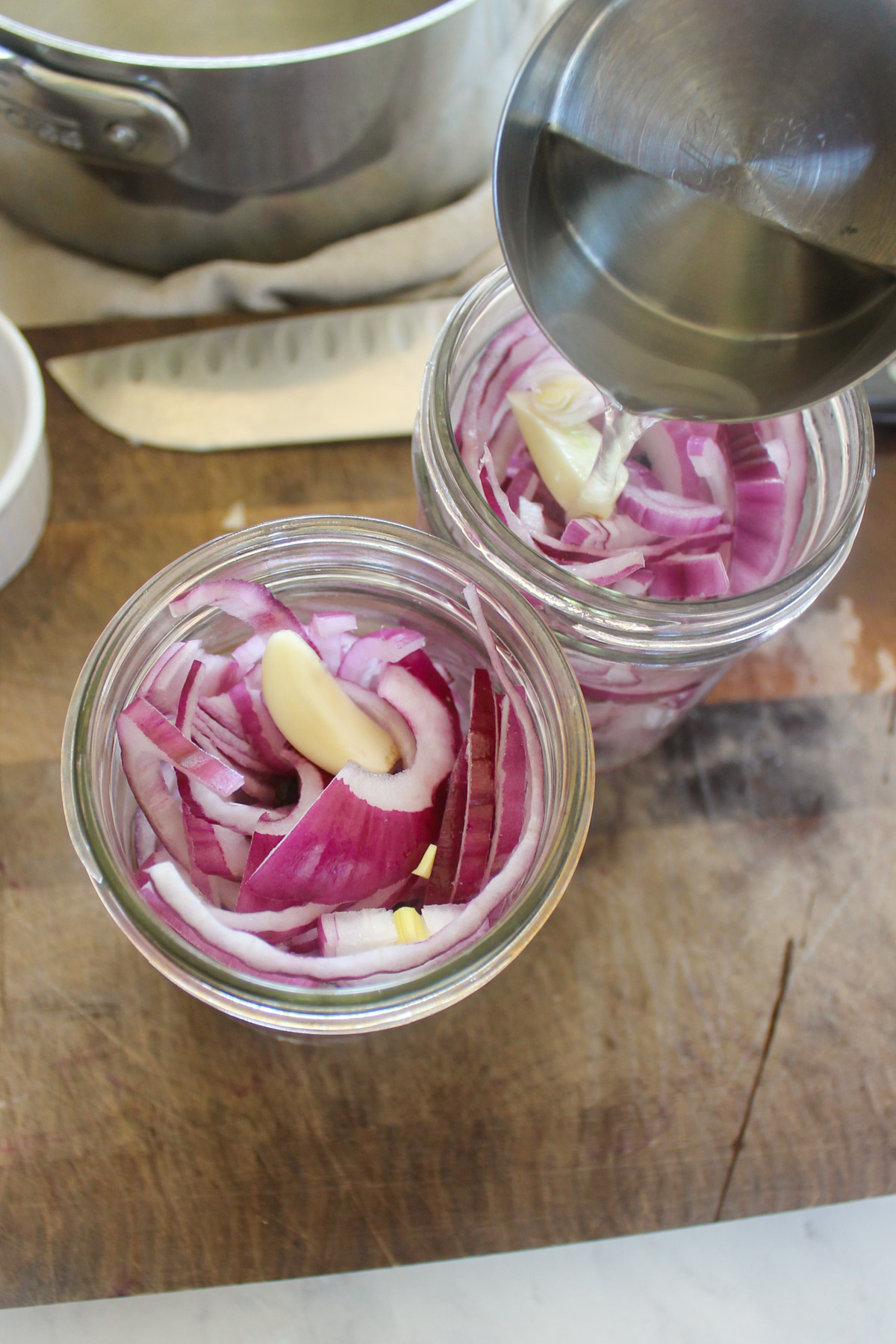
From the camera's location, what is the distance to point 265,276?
1021 mm

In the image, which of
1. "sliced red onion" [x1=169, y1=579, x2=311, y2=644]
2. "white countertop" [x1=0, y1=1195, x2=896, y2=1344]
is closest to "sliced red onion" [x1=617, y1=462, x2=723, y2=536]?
"sliced red onion" [x1=169, y1=579, x2=311, y2=644]

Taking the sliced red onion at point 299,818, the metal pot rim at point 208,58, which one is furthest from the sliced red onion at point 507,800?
the metal pot rim at point 208,58

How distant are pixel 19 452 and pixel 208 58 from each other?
13.0 inches

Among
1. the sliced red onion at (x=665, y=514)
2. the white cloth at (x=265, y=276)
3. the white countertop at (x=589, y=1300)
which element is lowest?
the white countertop at (x=589, y=1300)

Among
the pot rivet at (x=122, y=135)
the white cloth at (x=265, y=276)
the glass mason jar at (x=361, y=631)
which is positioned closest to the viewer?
the glass mason jar at (x=361, y=631)

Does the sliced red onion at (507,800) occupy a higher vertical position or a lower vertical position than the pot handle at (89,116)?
lower

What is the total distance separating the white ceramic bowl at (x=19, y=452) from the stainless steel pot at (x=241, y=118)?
18 centimetres

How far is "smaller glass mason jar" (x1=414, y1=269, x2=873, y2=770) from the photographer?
61 centimetres

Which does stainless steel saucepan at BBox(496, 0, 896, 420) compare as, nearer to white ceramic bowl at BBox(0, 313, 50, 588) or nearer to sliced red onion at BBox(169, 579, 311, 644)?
sliced red onion at BBox(169, 579, 311, 644)

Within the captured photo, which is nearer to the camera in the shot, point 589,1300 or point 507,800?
point 507,800

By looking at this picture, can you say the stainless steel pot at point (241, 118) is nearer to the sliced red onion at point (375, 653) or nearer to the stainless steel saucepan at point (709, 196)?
the stainless steel saucepan at point (709, 196)

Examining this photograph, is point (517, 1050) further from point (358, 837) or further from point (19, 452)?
point (19, 452)

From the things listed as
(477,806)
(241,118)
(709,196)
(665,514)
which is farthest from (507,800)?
(241,118)

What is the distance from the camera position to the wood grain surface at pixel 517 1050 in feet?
2.35
